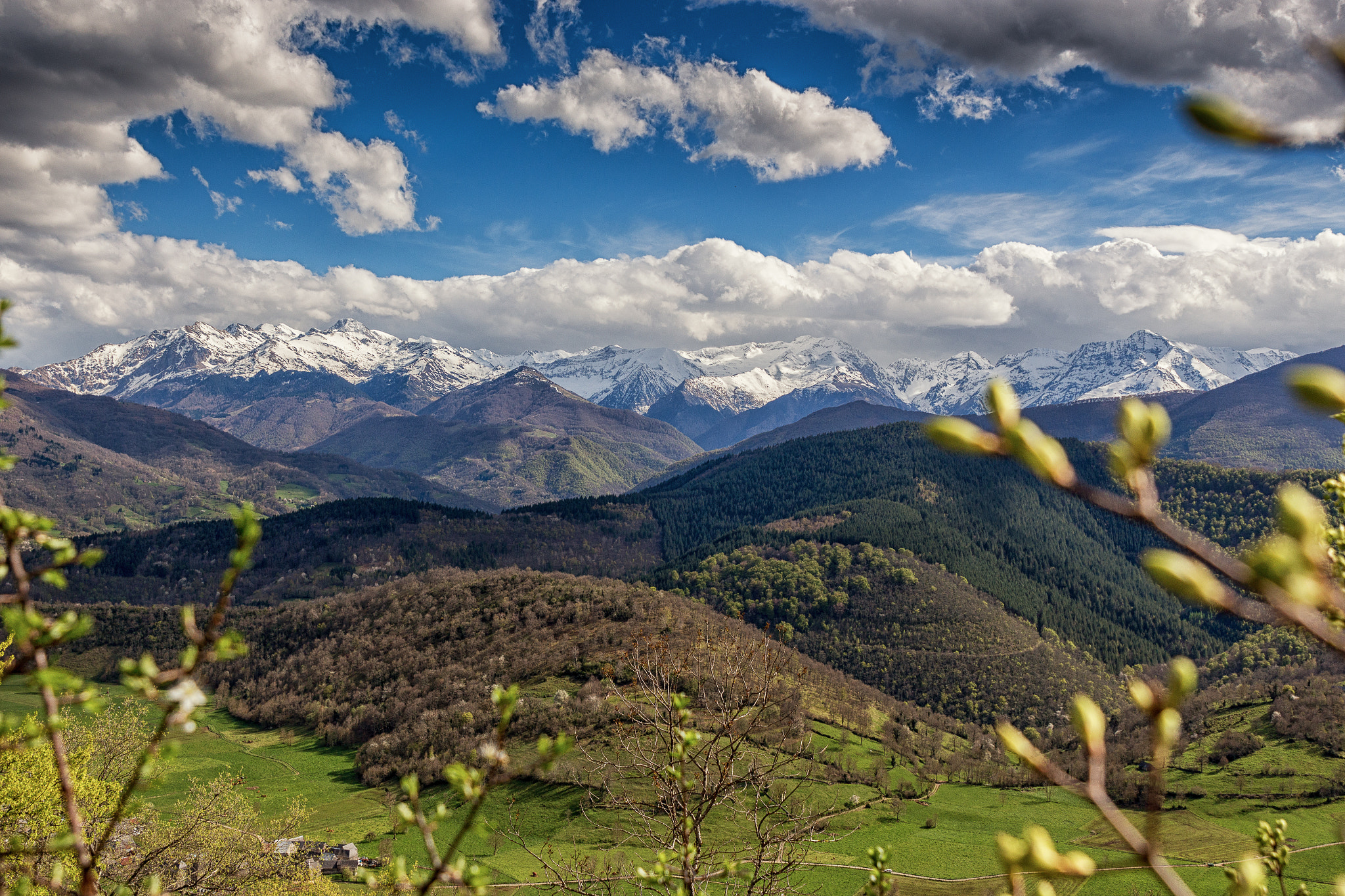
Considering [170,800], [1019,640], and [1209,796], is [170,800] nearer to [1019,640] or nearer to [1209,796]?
[1209,796]

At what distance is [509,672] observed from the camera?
119125mm

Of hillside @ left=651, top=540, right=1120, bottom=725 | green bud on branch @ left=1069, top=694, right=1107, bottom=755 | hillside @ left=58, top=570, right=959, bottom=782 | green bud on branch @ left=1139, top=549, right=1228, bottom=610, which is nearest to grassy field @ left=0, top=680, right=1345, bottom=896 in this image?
hillside @ left=58, top=570, right=959, bottom=782

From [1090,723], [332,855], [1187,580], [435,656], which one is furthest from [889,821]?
[1187,580]

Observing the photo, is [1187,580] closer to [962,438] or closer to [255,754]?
[962,438]

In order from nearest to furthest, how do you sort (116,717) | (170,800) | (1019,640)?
(116,717) → (170,800) → (1019,640)

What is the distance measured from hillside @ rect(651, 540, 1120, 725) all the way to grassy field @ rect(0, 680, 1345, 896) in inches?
1326

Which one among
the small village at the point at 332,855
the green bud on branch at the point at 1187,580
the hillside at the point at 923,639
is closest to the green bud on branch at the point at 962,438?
the green bud on branch at the point at 1187,580

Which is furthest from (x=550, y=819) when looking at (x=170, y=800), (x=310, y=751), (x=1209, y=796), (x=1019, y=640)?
(x=1019, y=640)

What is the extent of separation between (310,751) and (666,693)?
129 m

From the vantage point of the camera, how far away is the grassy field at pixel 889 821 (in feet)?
228

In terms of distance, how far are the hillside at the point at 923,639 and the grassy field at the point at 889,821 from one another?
33688 mm

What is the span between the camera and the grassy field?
6944 cm

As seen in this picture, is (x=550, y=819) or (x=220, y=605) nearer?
(x=220, y=605)

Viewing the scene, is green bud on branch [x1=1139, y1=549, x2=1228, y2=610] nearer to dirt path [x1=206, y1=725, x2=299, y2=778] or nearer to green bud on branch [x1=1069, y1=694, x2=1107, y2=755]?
green bud on branch [x1=1069, y1=694, x2=1107, y2=755]
